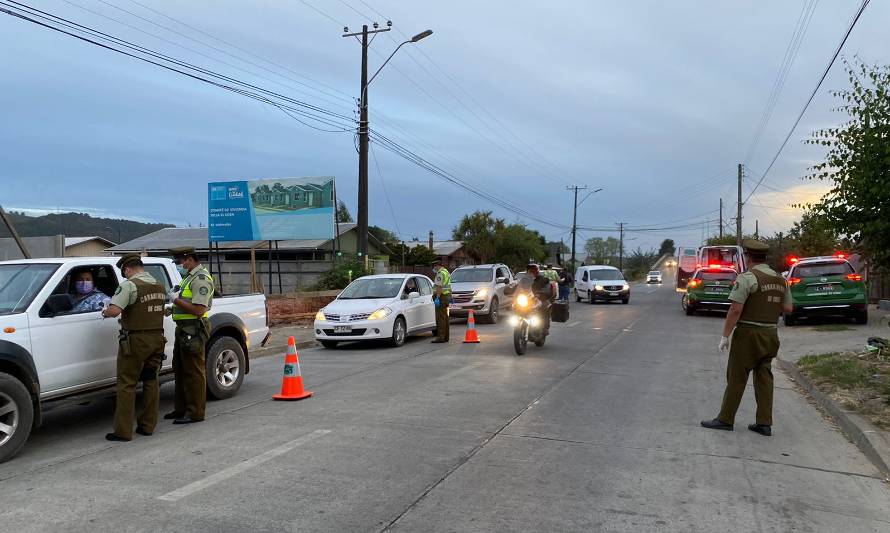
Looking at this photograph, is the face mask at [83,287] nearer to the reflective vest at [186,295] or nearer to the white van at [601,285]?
the reflective vest at [186,295]

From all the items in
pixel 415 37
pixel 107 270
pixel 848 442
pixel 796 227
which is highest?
pixel 415 37

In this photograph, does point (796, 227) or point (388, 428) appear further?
point (796, 227)

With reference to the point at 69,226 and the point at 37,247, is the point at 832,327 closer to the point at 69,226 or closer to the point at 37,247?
the point at 37,247

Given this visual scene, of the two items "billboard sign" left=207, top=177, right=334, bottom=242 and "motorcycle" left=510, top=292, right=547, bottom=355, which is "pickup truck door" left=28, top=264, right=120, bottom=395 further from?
"billboard sign" left=207, top=177, right=334, bottom=242

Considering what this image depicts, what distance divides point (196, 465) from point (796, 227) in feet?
154

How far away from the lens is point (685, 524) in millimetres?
4195

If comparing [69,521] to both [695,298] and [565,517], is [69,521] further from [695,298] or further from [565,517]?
[695,298]

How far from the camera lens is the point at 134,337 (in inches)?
242

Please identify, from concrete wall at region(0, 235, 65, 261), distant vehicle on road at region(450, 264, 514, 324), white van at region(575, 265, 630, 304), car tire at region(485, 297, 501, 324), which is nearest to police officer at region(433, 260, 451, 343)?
distant vehicle on road at region(450, 264, 514, 324)

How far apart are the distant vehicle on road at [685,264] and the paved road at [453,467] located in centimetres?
2814

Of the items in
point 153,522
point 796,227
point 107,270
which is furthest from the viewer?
point 796,227

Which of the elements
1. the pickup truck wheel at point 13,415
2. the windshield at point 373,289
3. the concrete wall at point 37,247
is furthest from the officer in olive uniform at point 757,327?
the concrete wall at point 37,247

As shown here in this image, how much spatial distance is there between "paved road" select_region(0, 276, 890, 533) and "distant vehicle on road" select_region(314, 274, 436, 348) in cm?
414

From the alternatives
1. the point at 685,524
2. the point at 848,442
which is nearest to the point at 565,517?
the point at 685,524
